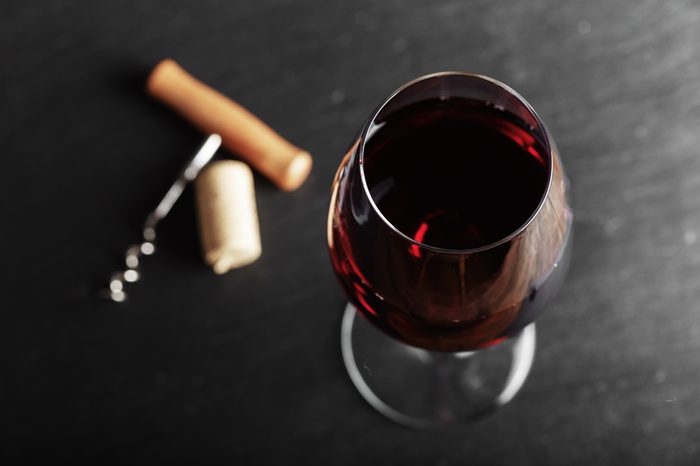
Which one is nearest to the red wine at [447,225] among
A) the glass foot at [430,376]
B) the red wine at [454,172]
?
the red wine at [454,172]

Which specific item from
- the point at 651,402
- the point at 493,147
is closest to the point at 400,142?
the point at 493,147

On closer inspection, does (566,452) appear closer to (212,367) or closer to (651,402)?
(651,402)

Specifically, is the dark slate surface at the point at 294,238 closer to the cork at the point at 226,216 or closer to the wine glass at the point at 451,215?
the cork at the point at 226,216

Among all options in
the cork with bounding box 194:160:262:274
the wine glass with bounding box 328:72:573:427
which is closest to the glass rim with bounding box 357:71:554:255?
the wine glass with bounding box 328:72:573:427

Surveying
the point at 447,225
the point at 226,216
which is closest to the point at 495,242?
the point at 447,225

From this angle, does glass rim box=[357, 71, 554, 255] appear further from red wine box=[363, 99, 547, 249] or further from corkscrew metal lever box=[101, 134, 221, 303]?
corkscrew metal lever box=[101, 134, 221, 303]
